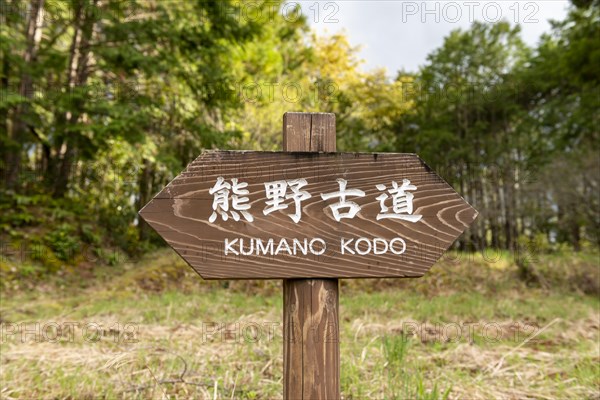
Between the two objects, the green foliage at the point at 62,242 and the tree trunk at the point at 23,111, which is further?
the tree trunk at the point at 23,111

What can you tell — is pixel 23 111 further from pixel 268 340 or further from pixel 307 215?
pixel 307 215

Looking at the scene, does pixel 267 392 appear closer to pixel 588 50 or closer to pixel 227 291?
pixel 227 291

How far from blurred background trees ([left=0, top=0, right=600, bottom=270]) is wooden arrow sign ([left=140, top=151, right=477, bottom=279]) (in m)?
5.87

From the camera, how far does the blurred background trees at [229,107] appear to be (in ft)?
24.9

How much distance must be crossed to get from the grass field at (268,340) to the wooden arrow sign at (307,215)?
90 cm

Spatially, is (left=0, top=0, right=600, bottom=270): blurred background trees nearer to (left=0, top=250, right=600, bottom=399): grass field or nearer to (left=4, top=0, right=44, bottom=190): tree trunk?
(left=4, top=0, right=44, bottom=190): tree trunk

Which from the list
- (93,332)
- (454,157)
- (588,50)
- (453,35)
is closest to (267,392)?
(93,332)

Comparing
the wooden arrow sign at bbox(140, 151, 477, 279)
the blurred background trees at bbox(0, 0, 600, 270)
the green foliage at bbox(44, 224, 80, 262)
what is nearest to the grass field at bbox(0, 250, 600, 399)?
the green foliage at bbox(44, 224, 80, 262)

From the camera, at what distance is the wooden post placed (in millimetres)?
1466

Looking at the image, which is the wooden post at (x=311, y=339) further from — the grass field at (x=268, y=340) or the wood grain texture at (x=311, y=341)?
the grass field at (x=268, y=340)

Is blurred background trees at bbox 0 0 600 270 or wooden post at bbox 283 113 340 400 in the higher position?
blurred background trees at bbox 0 0 600 270

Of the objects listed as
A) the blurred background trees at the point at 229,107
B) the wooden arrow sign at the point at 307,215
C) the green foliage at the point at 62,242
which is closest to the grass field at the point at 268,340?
the green foliage at the point at 62,242

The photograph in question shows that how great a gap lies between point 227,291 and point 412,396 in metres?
4.88

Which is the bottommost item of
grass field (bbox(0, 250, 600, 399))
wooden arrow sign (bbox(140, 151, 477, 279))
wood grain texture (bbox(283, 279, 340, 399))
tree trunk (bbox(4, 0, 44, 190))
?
grass field (bbox(0, 250, 600, 399))
